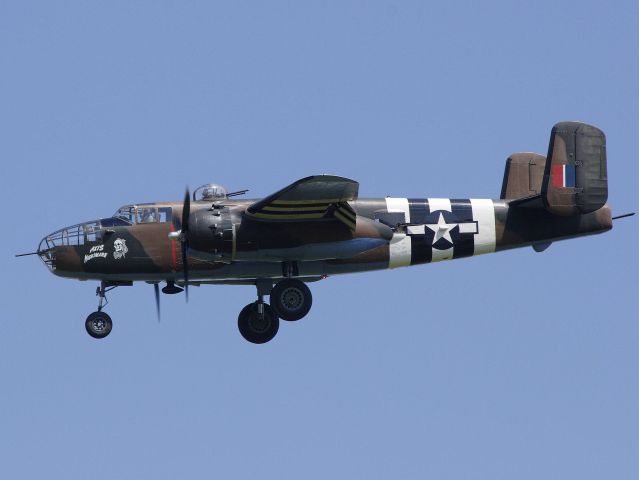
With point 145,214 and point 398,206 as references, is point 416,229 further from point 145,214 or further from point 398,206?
point 145,214

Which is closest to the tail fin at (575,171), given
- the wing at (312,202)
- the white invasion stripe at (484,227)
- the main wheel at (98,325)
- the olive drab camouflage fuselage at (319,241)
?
the olive drab camouflage fuselage at (319,241)

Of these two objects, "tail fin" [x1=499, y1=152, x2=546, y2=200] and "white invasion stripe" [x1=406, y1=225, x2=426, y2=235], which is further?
"tail fin" [x1=499, y1=152, x2=546, y2=200]

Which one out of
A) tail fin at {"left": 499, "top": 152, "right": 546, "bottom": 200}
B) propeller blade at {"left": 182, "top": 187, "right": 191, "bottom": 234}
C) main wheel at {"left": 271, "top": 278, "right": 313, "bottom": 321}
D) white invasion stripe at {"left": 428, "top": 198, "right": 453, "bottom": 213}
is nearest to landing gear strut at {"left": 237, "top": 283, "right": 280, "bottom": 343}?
main wheel at {"left": 271, "top": 278, "right": 313, "bottom": 321}

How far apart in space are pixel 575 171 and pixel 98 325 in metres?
10.2

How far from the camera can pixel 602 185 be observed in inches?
1086

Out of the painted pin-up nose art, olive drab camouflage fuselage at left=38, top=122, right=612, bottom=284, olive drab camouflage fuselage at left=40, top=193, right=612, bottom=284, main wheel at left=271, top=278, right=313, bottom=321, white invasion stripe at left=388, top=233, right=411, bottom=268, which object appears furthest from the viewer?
white invasion stripe at left=388, top=233, right=411, bottom=268

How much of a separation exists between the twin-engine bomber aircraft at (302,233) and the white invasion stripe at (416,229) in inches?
0.8

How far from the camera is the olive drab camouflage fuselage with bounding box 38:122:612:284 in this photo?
2511 cm

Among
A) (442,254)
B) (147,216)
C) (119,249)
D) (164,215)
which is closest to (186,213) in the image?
(164,215)

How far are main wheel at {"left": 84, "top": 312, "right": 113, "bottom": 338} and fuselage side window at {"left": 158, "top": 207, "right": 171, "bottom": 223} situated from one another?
2316 millimetres

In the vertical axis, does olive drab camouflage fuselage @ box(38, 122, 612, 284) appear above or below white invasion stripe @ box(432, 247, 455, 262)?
above

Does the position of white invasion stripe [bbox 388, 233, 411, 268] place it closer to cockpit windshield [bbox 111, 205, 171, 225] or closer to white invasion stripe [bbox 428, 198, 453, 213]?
white invasion stripe [bbox 428, 198, 453, 213]

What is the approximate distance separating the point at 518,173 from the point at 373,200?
3.91 meters

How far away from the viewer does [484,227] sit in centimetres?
2766
